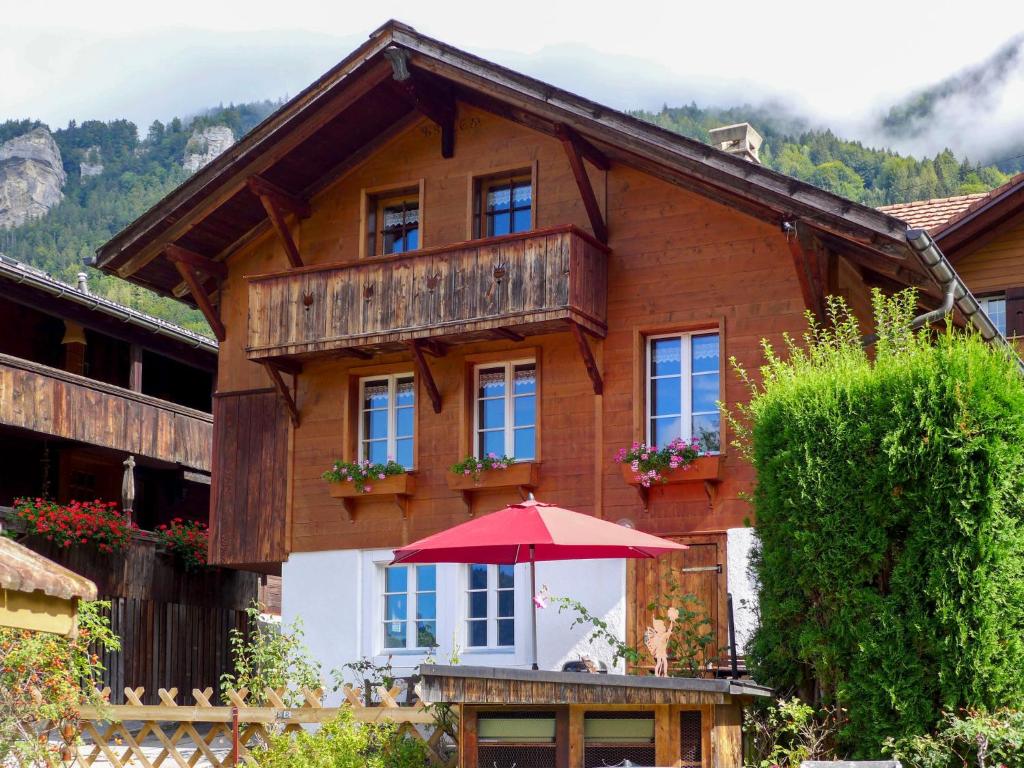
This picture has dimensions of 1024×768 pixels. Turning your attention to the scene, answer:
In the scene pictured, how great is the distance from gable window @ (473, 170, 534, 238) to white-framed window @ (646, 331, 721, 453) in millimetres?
2568

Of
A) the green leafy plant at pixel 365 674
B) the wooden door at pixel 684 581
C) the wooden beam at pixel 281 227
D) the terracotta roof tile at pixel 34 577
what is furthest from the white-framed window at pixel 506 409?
the terracotta roof tile at pixel 34 577

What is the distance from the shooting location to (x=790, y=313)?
1834cm

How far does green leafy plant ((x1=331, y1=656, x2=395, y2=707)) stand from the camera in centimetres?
1834

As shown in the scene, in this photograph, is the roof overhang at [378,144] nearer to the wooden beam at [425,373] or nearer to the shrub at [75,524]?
the wooden beam at [425,373]

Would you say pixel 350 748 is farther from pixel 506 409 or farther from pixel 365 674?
pixel 506 409

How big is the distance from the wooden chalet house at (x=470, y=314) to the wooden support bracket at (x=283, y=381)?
0.13 ft

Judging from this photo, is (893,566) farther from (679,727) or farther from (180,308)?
(180,308)

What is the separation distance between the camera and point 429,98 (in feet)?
67.5

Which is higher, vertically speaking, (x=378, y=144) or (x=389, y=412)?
(x=378, y=144)

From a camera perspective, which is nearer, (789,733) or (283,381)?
(789,733)

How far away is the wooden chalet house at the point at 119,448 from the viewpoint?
24.1 m

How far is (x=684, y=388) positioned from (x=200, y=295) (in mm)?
7208

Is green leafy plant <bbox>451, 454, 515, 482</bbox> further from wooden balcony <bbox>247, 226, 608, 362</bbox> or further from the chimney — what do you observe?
the chimney

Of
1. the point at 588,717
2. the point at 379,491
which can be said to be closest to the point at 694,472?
the point at 379,491
